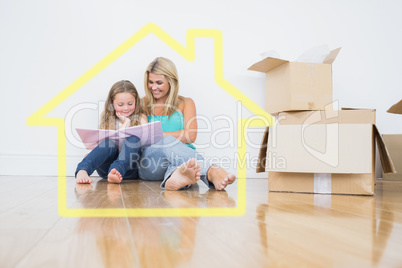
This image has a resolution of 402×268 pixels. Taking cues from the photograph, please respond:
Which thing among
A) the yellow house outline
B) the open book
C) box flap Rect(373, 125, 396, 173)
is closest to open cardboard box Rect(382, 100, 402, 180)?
the yellow house outline

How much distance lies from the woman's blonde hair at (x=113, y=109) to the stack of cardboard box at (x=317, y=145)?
659 mm

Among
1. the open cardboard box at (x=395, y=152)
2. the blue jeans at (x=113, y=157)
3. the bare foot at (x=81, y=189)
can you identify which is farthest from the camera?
the open cardboard box at (x=395, y=152)

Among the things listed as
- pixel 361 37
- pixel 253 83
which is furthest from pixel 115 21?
pixel 361 37

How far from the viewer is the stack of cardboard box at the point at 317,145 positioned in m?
1.20

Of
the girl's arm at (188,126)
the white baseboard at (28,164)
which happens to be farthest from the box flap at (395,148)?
the white baseboard at (28,164)

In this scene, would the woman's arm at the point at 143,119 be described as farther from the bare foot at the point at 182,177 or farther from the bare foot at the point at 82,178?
the bare foot at the point at 182,177

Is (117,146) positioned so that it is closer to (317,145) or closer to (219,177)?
(219,177)

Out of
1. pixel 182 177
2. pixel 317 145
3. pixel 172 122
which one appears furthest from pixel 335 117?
pixel 172 122

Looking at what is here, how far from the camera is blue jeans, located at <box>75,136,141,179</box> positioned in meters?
1.46

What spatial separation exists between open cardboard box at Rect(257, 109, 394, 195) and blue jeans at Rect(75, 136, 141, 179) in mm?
571

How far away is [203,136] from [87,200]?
103 cm

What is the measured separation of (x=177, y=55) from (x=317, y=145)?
979 millimetres

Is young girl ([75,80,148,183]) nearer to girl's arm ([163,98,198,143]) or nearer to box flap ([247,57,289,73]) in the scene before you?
girl's arm ([163,98,198,143])

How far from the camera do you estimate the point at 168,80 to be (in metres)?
1.73
